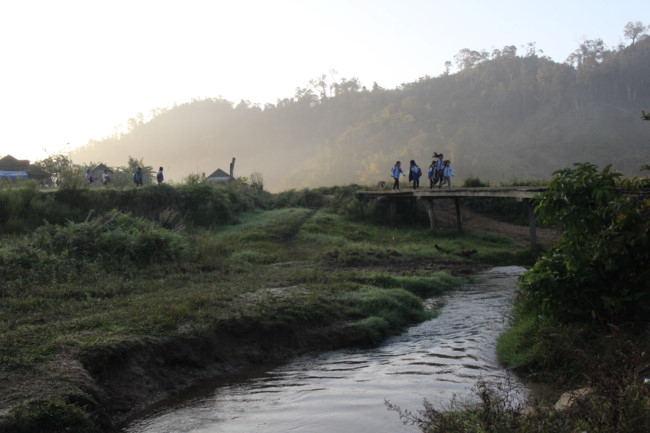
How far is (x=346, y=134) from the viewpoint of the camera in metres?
89.1

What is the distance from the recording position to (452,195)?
21328 mm

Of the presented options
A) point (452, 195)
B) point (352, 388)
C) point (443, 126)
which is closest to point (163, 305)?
point (352, 388)

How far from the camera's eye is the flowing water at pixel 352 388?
225 inches

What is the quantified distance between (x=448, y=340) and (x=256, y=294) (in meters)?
3.52

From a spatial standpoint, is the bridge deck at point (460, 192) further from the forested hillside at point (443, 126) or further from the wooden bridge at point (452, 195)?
the forested hillside at point (443, 126)

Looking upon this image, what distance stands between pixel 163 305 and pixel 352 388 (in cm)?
364

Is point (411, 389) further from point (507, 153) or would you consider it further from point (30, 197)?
point (507, 153)

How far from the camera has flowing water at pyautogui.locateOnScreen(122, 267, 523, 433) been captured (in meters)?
5.71

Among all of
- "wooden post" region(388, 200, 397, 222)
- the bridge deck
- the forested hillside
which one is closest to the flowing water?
the bridge deck

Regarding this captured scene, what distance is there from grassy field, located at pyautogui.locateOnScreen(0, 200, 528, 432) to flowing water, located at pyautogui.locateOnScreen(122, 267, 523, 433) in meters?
0.52

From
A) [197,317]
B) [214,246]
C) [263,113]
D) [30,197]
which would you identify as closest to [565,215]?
[197,317]

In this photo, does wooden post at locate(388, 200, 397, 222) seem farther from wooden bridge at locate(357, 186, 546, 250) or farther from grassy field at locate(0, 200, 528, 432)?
grassy field at locate(0, 200, 528, 432)

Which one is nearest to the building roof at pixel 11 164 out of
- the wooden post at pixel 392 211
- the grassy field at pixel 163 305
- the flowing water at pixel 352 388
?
the wooden post at pixel 392 211

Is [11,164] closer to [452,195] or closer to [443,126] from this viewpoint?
[452,195]
